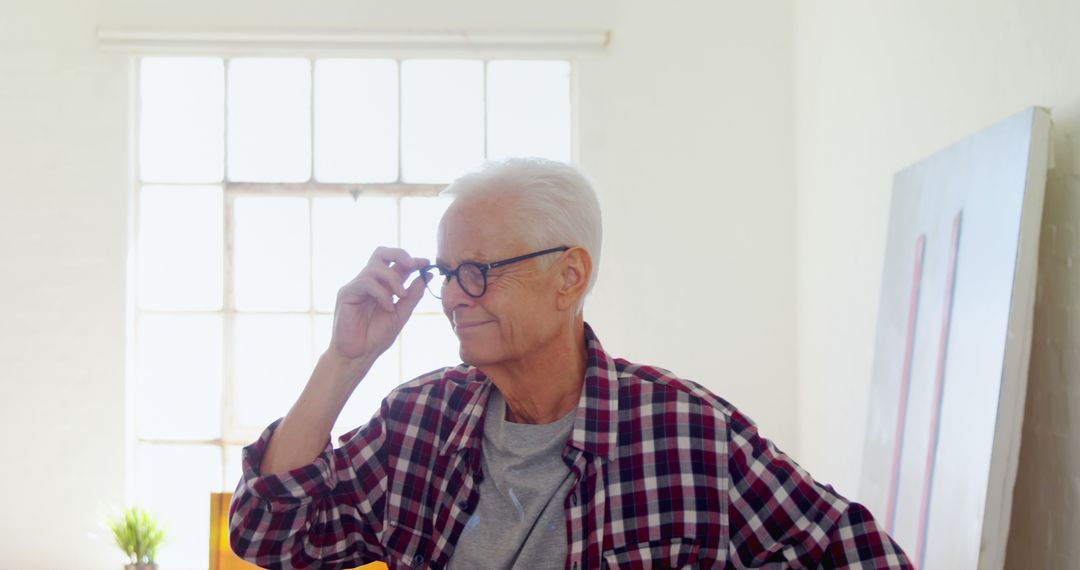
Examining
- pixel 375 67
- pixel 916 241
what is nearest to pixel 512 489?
pixel 916 241

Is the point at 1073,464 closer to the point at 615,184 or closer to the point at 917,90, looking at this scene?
the point at 917,90

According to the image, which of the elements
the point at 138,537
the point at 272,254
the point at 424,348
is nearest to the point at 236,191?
the point at 272,254

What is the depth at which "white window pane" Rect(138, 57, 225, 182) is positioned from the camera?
489 cm

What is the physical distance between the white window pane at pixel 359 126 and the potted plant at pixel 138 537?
1752mm

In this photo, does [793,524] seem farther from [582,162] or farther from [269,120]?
[269,120]

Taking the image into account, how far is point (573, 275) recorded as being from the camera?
5.88 ft

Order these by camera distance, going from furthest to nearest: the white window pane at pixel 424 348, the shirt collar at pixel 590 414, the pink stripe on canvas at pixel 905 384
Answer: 1. the white window pane at pixel 424 348
2. the pink stripe on canvas at pixel 905 384
3. the shirt collar at pixel 590 414

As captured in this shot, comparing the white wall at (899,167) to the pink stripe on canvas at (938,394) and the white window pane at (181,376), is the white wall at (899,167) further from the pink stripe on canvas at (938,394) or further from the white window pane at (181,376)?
the white window pane at (181,376)

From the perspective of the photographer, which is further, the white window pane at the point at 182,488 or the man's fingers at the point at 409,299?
the white window pane at the point at 182,488

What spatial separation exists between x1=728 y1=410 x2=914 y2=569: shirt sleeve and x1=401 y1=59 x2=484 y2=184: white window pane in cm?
350

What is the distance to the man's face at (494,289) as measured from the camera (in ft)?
5.68

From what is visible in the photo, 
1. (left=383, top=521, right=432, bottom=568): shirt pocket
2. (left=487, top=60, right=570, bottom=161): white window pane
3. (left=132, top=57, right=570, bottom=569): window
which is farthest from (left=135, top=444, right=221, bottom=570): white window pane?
(left=383, top=521, right=432, bottom=568): shirt pocket

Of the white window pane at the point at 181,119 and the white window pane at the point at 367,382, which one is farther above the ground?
the white window pane at the point at 181,119

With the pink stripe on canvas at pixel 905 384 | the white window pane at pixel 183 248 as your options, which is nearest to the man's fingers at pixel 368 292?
the pink stripe on canvas at pixel 905 384
